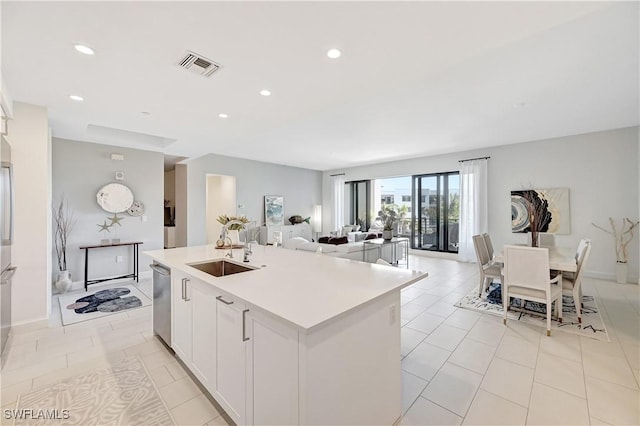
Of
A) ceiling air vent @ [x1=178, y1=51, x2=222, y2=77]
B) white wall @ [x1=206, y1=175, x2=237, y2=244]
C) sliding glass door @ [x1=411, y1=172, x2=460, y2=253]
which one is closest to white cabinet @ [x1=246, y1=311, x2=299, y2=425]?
ceiling air vent @ [x1=178, y1=51, x2=222, y2=77]

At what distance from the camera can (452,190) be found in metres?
7.30

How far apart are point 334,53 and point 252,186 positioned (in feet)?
20.8

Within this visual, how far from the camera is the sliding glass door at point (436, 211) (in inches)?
287

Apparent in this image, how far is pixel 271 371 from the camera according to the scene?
135cm

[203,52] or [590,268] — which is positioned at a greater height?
[203,52]

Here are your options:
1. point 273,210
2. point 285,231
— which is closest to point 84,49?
point 273,210

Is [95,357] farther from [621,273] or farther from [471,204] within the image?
[621,273]

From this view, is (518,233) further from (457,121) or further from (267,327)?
(267,327)

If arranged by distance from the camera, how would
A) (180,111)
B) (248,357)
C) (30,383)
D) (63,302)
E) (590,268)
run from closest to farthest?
(248,357), (30,383), (180,111), (63,302), (590,268)

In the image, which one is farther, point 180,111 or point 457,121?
point 457,121

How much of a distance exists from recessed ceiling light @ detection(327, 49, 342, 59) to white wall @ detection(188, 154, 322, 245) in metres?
5.70

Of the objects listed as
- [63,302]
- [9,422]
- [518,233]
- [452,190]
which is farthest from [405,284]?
[452,190]

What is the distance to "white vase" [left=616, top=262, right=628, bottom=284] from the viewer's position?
15.9ft

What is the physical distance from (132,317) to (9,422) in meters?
1.73
